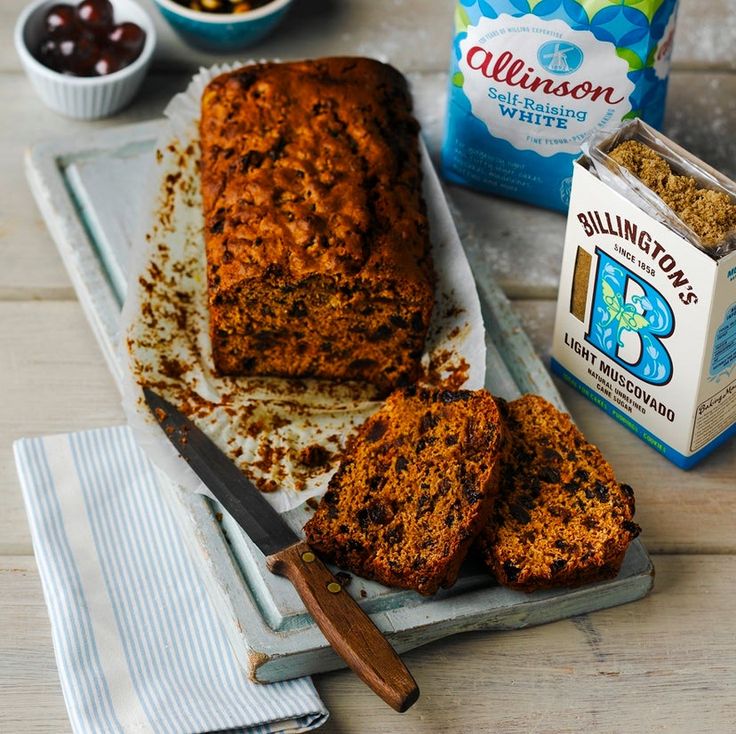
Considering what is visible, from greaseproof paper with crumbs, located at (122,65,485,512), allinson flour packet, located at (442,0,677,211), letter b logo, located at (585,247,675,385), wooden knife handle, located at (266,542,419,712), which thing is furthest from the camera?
allinson flour packet, located at (442,0,677,211)

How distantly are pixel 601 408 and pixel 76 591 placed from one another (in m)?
1.11

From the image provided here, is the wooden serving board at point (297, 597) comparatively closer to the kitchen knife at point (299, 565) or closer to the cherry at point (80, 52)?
the kitchen knife at point (299, 565)

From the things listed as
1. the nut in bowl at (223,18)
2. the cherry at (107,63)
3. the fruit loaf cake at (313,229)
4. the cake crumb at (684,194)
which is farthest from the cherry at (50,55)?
the cake crumb at (684,194)

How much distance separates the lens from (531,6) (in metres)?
2.49

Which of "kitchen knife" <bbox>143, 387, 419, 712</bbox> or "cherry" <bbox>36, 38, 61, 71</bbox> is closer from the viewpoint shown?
"kitchen knife" <bbox>143, 387, 419, 712</bbox>

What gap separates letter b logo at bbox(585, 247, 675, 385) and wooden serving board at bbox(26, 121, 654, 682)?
18 centimetres

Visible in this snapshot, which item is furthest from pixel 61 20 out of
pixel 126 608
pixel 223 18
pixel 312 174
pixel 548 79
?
pixel 126 608

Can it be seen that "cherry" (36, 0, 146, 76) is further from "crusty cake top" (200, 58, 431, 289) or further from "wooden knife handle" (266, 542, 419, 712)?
"wooden knife handle" (266, 542, 419, 712)

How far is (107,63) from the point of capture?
3.01 m

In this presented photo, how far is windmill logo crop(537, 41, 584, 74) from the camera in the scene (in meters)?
2.52

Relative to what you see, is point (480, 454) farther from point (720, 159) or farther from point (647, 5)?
point (720, 159)

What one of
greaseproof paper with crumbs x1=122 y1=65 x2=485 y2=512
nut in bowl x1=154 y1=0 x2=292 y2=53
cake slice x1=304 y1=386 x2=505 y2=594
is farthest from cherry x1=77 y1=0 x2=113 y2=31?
cake slice x1=304 y1=386 x2=505 y2=594

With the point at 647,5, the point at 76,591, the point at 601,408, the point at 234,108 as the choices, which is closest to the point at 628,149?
the point at 647,5

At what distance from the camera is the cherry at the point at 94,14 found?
3037mm
